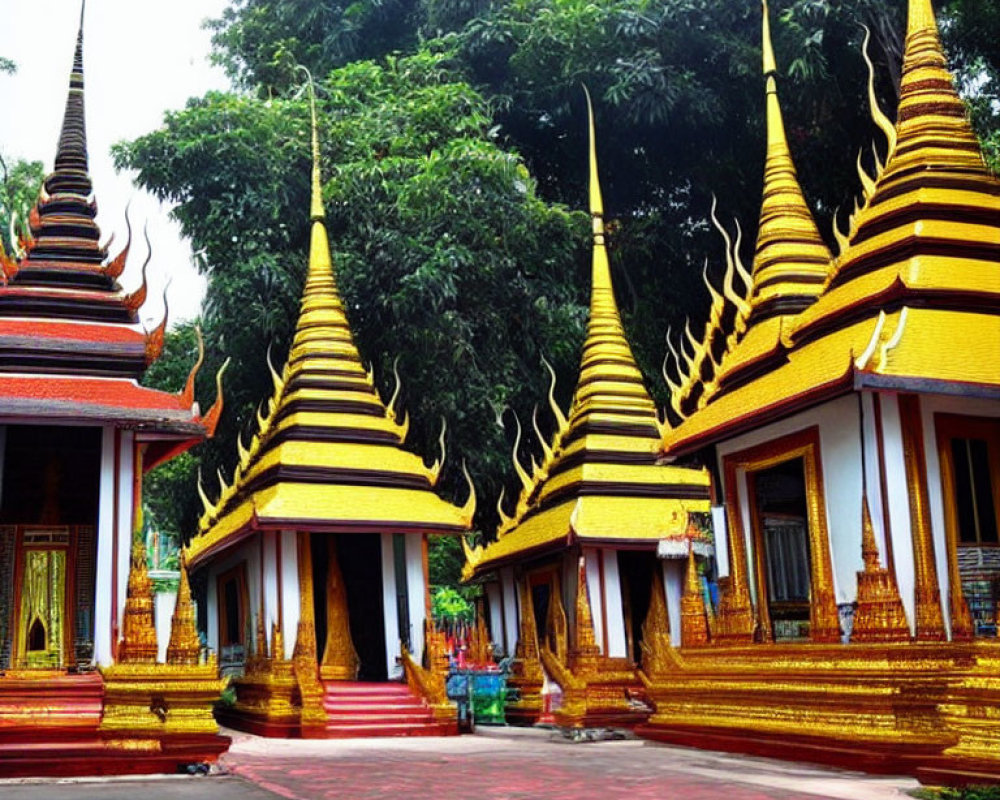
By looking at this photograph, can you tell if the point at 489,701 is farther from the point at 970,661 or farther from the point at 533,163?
the point at 533,163

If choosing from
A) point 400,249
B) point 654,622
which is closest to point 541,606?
point 654,622

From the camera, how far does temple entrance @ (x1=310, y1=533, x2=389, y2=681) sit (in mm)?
17828

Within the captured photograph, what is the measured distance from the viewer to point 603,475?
56.7 feet

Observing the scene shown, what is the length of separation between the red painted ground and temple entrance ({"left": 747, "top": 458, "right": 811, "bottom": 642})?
6.59ft

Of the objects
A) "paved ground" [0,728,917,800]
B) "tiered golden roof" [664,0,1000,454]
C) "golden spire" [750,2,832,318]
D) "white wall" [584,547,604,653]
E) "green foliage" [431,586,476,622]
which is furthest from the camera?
"green foliage" [431,586,476,622]

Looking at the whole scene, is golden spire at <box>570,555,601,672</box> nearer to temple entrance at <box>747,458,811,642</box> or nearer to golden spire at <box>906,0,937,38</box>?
temple entrance at <box>747,458,811,642</box>

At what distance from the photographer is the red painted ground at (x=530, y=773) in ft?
27.0

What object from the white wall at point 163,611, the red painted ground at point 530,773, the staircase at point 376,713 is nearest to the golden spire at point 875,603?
the red painted ground at point 530,773

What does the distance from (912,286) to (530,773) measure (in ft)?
17.2

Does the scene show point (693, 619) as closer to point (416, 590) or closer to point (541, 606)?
point (416, 590)

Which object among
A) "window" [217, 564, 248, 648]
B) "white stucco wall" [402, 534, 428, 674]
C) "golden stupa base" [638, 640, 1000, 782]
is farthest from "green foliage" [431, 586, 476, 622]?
"golden stupa base" [638, 640, 1000, 782]

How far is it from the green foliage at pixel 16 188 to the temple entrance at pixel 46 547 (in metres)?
15.6

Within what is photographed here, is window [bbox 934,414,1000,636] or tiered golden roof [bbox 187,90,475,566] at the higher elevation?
tiered golden roof [bbox 187,90,475,566]

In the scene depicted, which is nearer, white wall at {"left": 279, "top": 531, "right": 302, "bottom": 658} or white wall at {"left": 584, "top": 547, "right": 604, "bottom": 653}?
white wall at {"left": 279, "top": 531, "right": 302, "bottom": 658}
